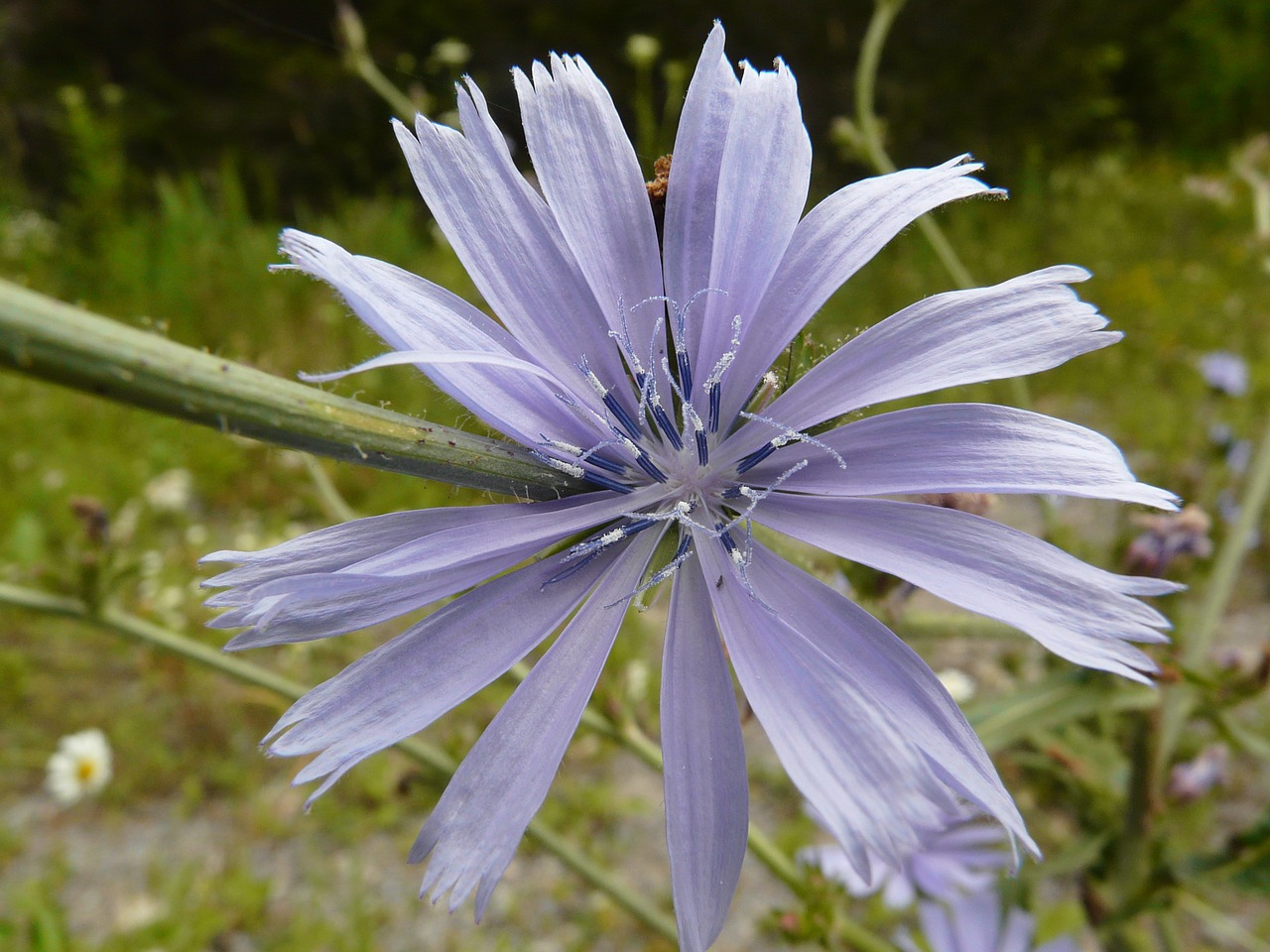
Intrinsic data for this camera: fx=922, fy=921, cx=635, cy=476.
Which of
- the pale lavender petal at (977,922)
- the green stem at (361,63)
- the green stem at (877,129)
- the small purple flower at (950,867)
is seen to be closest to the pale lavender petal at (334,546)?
the green stem at (877,129)

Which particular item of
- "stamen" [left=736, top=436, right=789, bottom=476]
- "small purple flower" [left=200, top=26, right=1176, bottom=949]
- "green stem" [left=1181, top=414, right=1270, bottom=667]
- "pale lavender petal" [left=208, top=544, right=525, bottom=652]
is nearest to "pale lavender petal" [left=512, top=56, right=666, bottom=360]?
"small purple flower" [left=200, top=26, right=1176, bottom=949]

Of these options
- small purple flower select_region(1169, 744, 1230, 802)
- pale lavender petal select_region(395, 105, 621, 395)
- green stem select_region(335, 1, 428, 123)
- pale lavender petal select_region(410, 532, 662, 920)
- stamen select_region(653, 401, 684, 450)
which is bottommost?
small purple flower select_region(1169, 744, 1230, 802)

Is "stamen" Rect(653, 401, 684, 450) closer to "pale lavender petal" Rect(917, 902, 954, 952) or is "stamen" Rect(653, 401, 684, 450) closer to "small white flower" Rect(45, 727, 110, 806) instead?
"pale lavender petal" Rect(917, 902, 954, 952)

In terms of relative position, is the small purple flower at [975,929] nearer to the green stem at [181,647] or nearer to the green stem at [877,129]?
the green stem at [181,647]

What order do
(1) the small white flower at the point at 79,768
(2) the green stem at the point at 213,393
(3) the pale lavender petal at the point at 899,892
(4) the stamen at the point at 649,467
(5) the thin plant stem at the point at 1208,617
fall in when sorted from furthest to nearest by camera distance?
1. (1) the small white flower at the point at 79,768
2. (3) the pale lavender petal at the point at 899,892
3. (5) the thin plant stem at the point at 1208,617
4. (4) the stamen at the point at 649,467
5. (2) the green stem at the point at 213,393

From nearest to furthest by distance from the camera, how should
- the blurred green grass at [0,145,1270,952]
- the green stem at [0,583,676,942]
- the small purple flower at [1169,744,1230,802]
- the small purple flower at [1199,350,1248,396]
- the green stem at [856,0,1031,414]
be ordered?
1. the green stem at [0,583,676,942]
2. the green stem at [856,0,1031,414]
3. the small purple flower at [1169,744,1230,802]
4. the blurred green grass at [0,145,1270,952]
5. the small purple flower at [1199,350,1248,396]

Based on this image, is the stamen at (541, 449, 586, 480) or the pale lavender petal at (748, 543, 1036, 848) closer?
the pale lavender petal at (748, 543, 1036, 848)

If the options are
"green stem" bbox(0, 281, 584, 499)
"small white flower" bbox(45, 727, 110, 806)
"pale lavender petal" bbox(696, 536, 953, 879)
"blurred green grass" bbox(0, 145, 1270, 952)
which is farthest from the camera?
"small white flower" bbox(45, 727, 110, 806)

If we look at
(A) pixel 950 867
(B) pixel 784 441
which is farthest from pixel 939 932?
(B) pixel 784 441
